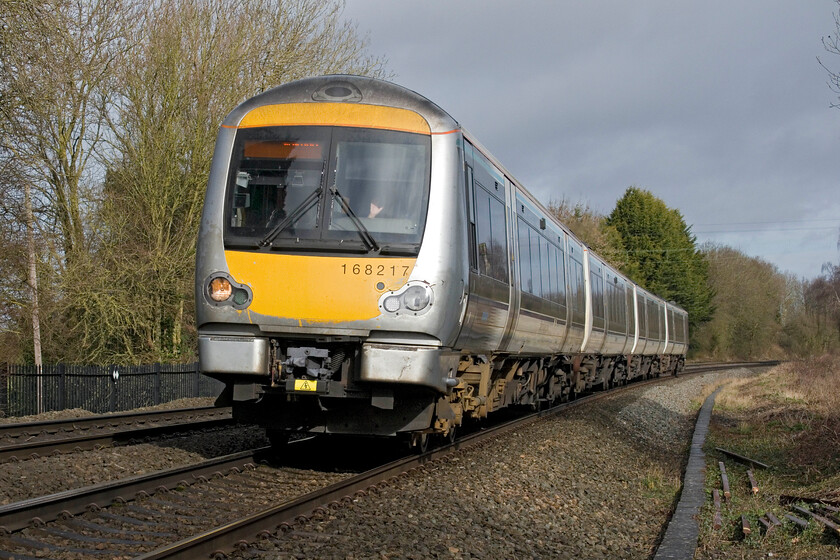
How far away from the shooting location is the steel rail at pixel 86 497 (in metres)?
4.94

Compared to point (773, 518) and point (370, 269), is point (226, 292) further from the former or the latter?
point (773, 518)

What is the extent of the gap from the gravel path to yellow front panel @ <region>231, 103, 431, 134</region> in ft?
9.74

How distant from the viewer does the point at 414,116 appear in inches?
293

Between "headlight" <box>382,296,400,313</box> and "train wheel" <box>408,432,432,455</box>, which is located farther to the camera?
"train wheel" <box>408,432,432,455</box>

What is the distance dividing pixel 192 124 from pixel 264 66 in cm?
283

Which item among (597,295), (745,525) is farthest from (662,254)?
(745,525)

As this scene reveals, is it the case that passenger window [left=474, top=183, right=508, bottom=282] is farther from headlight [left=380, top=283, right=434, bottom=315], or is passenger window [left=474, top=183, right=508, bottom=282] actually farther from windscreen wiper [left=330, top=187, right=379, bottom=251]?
windscreen wiper [left=330, top=187, right=379, bottom=251]

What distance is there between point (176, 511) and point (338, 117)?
3.48 m

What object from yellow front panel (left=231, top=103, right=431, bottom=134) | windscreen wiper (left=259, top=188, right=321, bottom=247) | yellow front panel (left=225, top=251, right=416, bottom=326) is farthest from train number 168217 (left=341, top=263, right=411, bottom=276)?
yellow front panel (left=231, top=103, right=431, bottom=134)

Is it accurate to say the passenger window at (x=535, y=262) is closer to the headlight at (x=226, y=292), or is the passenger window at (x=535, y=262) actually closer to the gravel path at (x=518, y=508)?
the gravel path at (x=518, y=508)

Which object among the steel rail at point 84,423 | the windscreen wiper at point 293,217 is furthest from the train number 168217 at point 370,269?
the steel rail at point 84,423

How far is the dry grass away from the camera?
6219 millimetres

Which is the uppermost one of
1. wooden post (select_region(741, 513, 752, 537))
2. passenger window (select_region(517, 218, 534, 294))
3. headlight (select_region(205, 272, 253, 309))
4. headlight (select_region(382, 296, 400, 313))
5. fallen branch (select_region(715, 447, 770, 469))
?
passenger window (select_region(517, 218, 534, 294))

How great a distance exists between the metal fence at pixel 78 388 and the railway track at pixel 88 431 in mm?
5405
